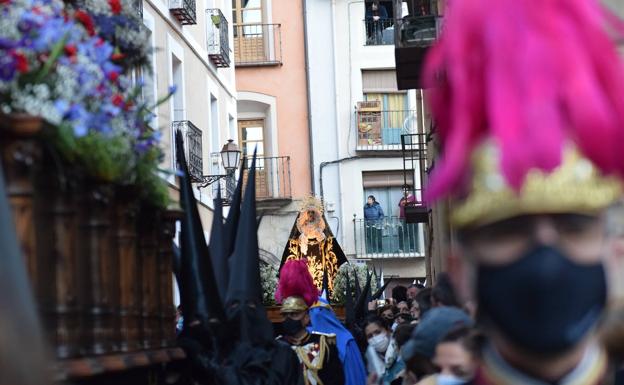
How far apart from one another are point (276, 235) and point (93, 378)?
28.7 m

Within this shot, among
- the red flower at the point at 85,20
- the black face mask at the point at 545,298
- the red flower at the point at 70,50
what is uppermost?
the red flower at the point at 85,20

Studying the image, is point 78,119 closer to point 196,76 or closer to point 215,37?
point 196,76

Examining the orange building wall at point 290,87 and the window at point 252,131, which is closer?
the orange building wall at point 290,87

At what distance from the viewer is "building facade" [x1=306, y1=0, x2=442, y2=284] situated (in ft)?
112

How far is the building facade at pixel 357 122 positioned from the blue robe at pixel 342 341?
21.2m

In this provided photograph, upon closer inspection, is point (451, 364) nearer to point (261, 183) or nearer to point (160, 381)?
point (160, 381)

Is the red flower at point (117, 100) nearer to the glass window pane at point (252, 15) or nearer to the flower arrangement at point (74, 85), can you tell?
the flower arrangement at point (74, 85)

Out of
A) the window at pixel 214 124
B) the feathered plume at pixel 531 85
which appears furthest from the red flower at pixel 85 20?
the window at pixel 214 124

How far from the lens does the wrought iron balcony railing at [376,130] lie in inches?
1344

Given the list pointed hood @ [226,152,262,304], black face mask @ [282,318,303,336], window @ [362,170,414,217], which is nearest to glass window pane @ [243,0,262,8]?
window @ [362,170,414,217]

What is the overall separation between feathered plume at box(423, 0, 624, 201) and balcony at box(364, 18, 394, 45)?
105 ft

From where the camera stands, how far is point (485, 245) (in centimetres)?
260

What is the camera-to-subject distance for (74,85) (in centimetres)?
508

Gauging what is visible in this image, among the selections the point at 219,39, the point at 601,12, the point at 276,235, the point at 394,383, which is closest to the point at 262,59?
the point at 276,235
